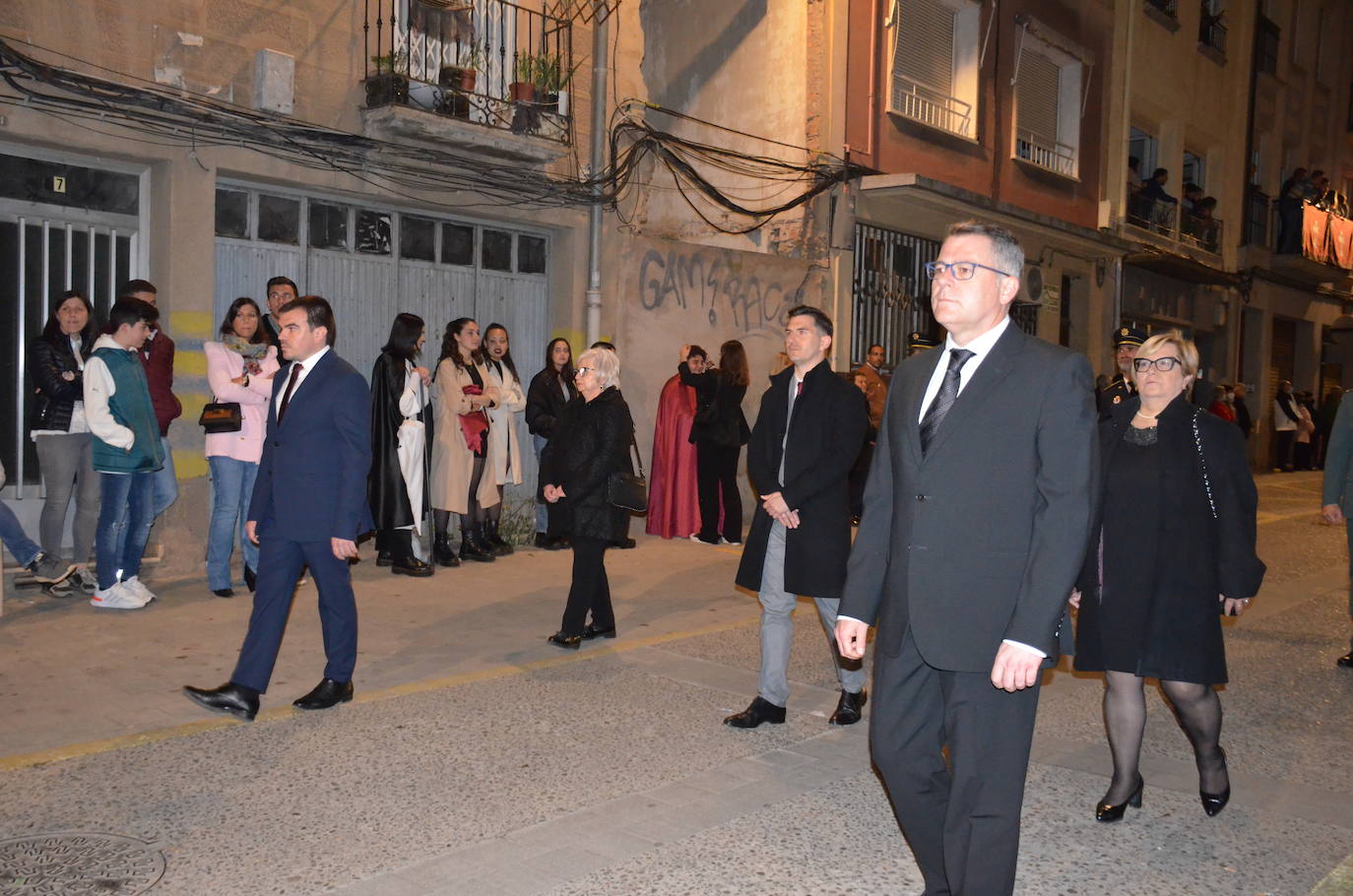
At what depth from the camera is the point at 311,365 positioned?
5801 millimetres

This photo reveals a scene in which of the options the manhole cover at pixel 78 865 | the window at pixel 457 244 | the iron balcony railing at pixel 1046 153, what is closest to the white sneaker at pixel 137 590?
the manhole cover at pixel 78 865

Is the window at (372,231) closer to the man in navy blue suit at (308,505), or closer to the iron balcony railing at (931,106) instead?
the man in navy blue suit at (308,505)

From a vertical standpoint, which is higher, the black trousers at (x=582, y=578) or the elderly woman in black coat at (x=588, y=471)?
the elderly woman in black coat at (x=588, y=471)

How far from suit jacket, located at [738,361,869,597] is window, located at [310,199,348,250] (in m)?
5.97

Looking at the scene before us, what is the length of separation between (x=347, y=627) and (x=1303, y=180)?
25756 millimetres

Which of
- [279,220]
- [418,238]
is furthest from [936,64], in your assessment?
[279,220]

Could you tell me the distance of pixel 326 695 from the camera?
5812 millimetres

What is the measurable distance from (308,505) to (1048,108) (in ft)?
54.6

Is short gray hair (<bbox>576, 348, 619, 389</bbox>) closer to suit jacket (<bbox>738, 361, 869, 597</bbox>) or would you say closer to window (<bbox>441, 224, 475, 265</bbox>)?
suit jacket (<bbox>738, 361, 869, 597</bbox>)

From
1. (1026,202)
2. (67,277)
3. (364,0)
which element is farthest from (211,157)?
(1026,202)

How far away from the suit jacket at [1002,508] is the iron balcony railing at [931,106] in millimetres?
13268

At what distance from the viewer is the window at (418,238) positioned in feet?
36.2

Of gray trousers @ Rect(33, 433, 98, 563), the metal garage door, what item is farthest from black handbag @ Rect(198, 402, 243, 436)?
the metal garage door

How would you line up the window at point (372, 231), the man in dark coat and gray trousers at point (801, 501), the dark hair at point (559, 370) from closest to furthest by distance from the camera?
the man in dark coat and gray trousers at point (801, 501) < the window at point (372, 231) < the dark hair at point (559, 370)
